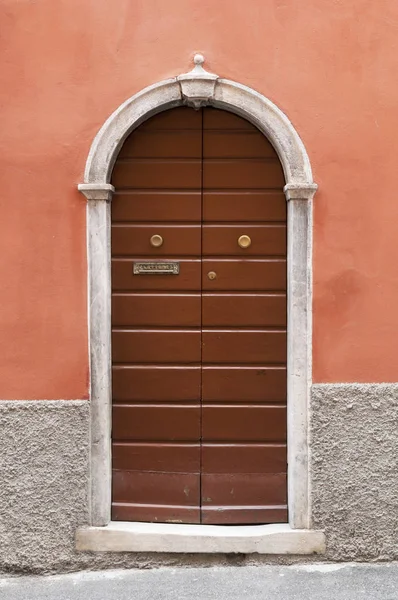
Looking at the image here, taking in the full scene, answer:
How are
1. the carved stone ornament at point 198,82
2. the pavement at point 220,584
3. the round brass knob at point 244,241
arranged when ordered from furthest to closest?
the round brass knob at point 244,241, the carved stone ornament at point 198,82, the pavement at point 220,584

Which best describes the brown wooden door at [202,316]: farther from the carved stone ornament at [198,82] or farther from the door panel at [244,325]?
the carved stone ornament at [198,82]

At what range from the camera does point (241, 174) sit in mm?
4266

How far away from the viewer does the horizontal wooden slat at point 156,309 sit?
4.26 metres

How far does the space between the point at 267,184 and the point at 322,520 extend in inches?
89.8

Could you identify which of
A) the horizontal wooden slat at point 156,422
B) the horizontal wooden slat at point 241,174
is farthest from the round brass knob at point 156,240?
the horizontal wooden slat at point 156,422

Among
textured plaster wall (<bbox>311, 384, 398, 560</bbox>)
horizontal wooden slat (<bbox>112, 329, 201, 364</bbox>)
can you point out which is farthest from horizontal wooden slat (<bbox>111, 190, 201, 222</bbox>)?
textured plaster wall (<bbox>311, 384, 398, 560</bbox>)

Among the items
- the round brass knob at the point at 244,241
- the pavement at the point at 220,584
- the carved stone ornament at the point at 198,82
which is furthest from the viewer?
the round brass knob at the point at 244,241

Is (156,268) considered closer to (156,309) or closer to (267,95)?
(156,309)

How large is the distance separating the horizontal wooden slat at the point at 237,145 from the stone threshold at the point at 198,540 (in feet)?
8.31

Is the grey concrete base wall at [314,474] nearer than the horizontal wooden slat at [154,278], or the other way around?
the grey concrete base wall at [314,474]

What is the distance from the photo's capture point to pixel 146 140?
168 inches

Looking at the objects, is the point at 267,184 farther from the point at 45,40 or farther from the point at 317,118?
the point at 45,40

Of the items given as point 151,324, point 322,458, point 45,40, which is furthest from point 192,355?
point 45,40

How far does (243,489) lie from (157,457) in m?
0.63
